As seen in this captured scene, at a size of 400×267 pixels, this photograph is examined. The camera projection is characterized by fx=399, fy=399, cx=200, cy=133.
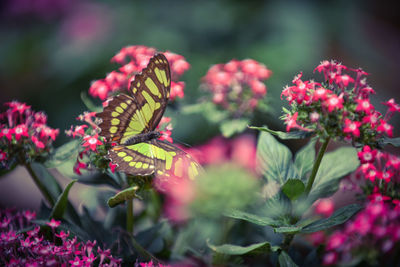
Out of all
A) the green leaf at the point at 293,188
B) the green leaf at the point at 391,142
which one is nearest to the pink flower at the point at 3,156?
the green leaf at the point at 293,188

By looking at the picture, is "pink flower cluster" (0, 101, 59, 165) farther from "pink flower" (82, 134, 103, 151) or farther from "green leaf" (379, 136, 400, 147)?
"green leaf" (379, 136, 400, 147)

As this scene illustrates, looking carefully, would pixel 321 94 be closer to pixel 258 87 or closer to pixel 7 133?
pixel 258 87

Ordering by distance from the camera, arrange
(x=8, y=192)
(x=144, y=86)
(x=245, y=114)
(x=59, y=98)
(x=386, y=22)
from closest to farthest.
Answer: (x=144, y=86)
(x=245, y=114)
(x=8, y=192)
(x=59, y=98)
(x=386, y=22)

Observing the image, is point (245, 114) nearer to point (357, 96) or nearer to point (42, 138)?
point (357, 96)

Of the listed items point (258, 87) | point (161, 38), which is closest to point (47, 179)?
point (258, 87)

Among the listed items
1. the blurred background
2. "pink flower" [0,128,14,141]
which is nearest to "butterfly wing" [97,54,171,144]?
"pink flower" [0,128,14,141]

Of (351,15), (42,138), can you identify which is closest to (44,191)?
(42,138)
